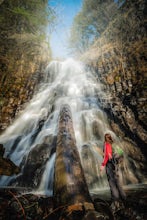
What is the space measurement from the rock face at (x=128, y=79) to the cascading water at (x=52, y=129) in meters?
0.92

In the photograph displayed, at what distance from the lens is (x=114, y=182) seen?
3.53 meters

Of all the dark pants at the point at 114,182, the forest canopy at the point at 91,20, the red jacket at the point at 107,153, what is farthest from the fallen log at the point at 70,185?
the forest canopy at the point at 91,20

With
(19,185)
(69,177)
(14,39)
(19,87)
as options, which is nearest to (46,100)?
(19,87)

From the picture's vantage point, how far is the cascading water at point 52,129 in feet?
20.9

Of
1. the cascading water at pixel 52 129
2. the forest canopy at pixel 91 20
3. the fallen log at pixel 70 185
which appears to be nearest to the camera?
the fallen log at pixel 70 185

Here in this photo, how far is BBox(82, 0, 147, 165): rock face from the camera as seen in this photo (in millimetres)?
9686

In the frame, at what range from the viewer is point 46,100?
1406 cm

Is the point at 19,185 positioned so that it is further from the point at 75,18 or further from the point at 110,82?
the point at 75,18

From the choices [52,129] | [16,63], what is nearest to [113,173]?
[52,129]

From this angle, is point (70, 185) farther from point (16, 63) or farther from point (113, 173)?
point (16, 63)

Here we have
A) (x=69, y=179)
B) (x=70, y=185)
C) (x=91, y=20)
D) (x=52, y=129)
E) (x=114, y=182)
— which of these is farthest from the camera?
(x=91, y=20)

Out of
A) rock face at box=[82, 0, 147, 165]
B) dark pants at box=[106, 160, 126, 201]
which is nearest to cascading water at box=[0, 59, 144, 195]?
rock face at box=[82, 0, 147, 165]

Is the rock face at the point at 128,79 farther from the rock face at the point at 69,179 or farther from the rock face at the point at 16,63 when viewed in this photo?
the rock face at the point at 69,179

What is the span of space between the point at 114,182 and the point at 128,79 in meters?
9.11
